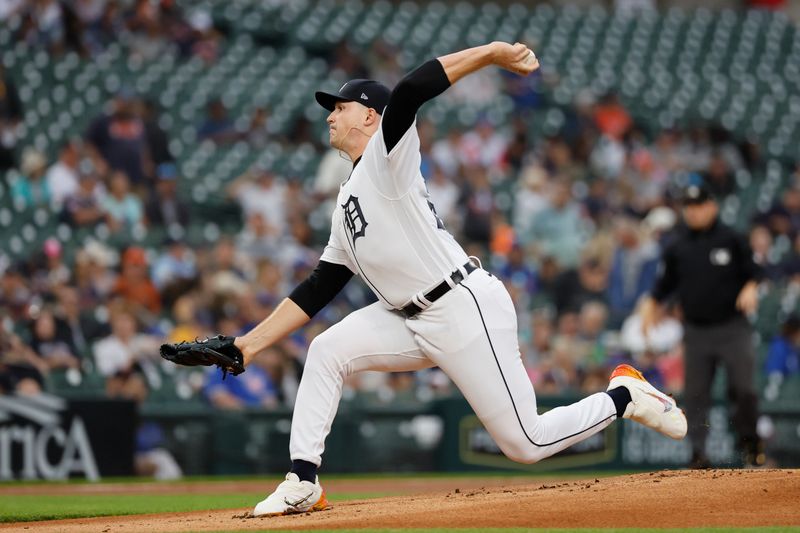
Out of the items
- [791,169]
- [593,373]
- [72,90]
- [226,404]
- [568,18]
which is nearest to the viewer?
[226,404]

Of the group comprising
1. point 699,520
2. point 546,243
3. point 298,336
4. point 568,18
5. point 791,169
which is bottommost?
point 699,520

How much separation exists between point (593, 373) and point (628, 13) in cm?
1056

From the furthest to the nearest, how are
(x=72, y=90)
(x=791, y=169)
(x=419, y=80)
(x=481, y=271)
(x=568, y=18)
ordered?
(x=568, y=18) → (x=791, y=169) → (x=72, y=90) → (x=481, y=271) → (x=419, y=80)

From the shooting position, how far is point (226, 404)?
10.2 m

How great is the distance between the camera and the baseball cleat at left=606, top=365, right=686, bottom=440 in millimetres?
5523

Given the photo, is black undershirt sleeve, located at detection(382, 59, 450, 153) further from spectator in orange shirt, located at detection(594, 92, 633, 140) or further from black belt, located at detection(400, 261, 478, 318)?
spectator in orange shirt, located at detection(594, 92, 633, 140)

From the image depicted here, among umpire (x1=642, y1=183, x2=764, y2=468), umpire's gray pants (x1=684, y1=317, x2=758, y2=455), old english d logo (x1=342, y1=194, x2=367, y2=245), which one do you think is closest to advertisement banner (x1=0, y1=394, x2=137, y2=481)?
umpire (x1=642, y1=183, x2=764, y2=468)

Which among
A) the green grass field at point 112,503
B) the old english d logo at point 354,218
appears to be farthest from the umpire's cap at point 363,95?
the green grass field at point 112,503

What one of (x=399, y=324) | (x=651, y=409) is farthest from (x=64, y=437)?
(x=651, y=409)

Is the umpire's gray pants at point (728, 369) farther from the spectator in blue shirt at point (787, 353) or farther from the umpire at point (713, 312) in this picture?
the spectator in blue shirt at point (787, 353)

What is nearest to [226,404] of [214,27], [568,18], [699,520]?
[699,520]

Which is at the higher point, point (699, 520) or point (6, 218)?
point (6, 218)

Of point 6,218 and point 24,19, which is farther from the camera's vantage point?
point 24,19

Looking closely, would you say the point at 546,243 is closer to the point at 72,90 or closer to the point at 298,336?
the point at 298,336
